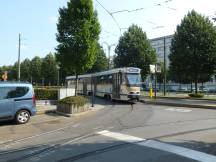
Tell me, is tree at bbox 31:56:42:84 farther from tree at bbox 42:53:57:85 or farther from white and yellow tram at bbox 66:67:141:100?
white and yellow tram at bbox 66:67:141:100

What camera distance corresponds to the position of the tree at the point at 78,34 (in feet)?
81.7

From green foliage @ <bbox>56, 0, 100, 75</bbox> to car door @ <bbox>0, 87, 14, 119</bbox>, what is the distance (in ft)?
30.5

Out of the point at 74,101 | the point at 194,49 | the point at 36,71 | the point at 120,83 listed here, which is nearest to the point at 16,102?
the point at 74,101

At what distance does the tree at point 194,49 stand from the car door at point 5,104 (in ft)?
98.7

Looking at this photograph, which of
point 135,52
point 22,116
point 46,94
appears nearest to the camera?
point 22,116

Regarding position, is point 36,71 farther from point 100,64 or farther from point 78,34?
point 78,34

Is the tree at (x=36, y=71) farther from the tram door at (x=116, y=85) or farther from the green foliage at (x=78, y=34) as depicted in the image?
the green foliage at (x=78, y=34)

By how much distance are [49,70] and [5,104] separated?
217 feet

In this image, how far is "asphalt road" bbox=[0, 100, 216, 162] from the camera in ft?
29.6

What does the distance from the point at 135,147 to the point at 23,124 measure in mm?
8030

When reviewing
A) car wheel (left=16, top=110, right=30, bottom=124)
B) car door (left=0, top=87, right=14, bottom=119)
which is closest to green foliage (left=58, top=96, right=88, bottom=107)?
car wheel (left=16, top=110, right=30, bottom=124)

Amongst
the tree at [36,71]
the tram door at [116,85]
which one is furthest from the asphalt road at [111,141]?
the tree at [36,71]

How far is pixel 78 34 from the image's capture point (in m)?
24.9

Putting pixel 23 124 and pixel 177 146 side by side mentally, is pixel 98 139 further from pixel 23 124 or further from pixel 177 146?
pixel 23 124
